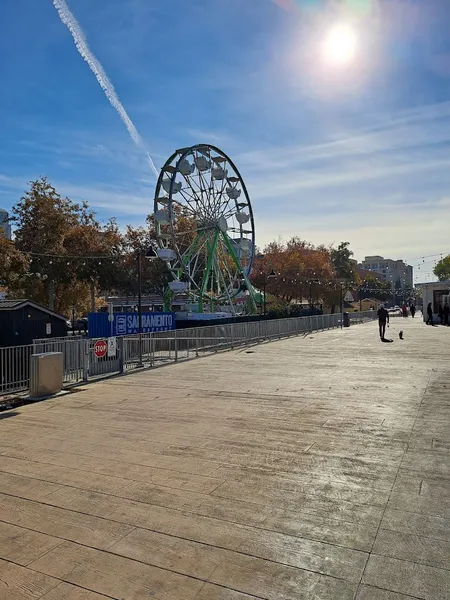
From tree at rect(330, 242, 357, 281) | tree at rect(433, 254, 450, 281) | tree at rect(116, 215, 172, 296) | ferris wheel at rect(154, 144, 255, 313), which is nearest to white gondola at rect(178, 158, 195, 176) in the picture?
ferris wheel at rect(154, 144, 255, 313)

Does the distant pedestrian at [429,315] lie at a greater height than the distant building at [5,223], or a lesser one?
lesser

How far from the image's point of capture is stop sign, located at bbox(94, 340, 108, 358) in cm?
1291

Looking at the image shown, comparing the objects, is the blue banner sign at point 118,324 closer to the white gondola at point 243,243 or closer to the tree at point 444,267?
the white gondola at point 243,243

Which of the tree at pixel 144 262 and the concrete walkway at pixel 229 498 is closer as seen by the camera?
the concrete walkway at pixel 229 498

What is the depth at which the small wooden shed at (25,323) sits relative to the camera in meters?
12.5

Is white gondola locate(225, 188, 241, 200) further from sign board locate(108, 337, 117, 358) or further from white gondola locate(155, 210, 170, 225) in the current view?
sign board locate(108, 337, 117, 358)

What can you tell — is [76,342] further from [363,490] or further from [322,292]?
[322,292]

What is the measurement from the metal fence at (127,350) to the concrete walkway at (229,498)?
220cm

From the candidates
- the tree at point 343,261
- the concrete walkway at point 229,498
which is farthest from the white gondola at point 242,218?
the tree at point 343,261

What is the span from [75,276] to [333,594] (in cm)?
3516

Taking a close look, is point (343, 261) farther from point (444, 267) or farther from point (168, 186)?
point (168, 186)

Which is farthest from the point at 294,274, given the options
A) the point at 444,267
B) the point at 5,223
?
the point at 444,267

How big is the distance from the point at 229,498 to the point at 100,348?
902cm

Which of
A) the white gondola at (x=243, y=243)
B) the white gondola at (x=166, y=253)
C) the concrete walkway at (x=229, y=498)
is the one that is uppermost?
the white gondola at (x=243, y=243)
